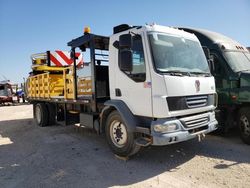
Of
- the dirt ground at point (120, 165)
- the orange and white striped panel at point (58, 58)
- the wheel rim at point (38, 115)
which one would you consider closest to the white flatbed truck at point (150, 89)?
the dirt ground at point (120, 165)

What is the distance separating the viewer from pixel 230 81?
661cm

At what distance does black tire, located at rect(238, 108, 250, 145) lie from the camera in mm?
6277

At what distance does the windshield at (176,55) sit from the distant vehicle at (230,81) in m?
1.34

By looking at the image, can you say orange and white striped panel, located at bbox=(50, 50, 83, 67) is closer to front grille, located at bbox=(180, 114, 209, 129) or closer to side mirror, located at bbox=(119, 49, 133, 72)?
side mirror, located at bbox=(119, 49, 133, 72)

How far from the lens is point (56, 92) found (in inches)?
341

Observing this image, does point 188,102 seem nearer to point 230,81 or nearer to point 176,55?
point 176,55

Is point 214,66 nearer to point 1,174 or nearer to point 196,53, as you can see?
point 196,53

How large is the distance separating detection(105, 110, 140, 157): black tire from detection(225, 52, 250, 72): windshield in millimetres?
3371

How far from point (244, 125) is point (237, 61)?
169 cm

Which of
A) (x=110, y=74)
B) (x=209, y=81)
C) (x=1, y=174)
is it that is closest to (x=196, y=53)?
(x=209, y=81)

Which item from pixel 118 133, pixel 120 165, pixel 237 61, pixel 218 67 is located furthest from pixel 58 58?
pixel 237 61

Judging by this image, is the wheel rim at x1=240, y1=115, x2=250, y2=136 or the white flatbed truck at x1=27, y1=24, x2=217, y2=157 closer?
the white flatbed truck at x1=27, y1=24, x2=217, y2=157

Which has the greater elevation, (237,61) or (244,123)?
(237,61)

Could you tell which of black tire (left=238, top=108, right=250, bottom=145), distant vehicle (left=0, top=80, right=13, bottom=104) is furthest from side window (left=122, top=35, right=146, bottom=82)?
distant vehicle (left=0, top=80, right=13, bottom=104)
